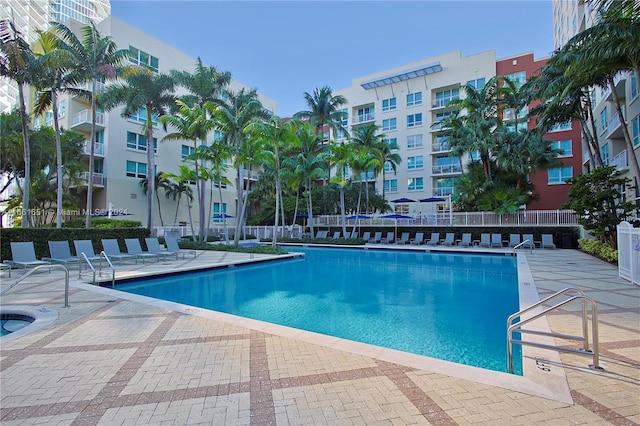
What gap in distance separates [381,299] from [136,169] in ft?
89.0

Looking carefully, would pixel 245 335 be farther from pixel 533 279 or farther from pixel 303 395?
pixel 533 279

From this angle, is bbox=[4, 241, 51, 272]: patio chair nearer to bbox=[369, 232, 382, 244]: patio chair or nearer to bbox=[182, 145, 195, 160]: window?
bbox=[369, 232, 382, 244]: patio chair

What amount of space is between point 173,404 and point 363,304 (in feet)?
19.0

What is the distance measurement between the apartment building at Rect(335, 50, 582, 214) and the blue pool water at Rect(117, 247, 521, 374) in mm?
21073

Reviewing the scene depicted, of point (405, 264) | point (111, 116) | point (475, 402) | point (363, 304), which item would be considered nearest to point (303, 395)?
point (475, 402)

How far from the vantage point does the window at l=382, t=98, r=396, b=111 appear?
1533 inches

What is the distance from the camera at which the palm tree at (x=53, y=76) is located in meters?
14.2

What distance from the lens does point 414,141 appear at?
37.0m

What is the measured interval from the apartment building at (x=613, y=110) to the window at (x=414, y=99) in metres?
13.4

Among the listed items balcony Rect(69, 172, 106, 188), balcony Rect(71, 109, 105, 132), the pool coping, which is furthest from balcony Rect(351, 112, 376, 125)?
the pool coping

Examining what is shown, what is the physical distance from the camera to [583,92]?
53.9 feet

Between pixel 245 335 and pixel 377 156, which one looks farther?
pixel 377 156

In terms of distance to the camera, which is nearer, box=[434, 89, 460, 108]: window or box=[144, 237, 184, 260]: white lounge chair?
box=[144, 237, 184, 260]: white lounge chair

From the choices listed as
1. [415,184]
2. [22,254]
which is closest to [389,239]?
[415,184]
